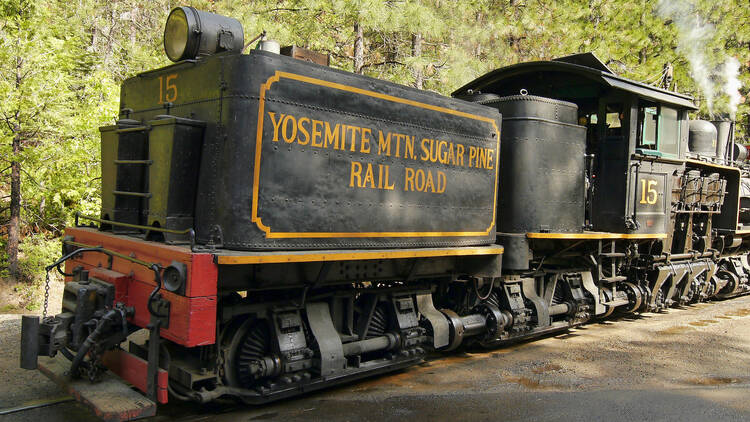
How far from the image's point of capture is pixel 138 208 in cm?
500

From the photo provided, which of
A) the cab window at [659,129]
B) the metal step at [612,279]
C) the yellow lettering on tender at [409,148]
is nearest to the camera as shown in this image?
the yellow lettering on tender at [409,148]

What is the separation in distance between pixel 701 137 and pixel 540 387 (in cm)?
716

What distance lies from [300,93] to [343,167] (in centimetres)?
73

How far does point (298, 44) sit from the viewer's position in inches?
518

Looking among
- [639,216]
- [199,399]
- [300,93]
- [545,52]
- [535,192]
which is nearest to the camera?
[199,399]

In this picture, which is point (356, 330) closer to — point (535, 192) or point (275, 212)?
point (275, 212)

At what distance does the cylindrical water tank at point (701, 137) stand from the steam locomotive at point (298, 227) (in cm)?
340

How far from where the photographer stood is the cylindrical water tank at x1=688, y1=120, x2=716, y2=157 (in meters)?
10.3

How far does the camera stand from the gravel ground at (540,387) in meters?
4.65

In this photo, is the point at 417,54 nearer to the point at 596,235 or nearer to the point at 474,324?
the point at 596,235

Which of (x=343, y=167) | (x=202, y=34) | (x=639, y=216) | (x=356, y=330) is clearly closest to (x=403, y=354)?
(x=356, y=330)

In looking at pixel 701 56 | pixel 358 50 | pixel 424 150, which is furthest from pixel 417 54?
pixel 424 150

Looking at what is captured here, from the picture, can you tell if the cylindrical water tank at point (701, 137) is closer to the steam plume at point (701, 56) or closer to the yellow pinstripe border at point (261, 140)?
the steam plume at point (701, 56)

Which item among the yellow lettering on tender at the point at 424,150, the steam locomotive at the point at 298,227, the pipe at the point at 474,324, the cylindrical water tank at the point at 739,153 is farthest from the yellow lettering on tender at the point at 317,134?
the cylindrical water tank at the point at 739,153
